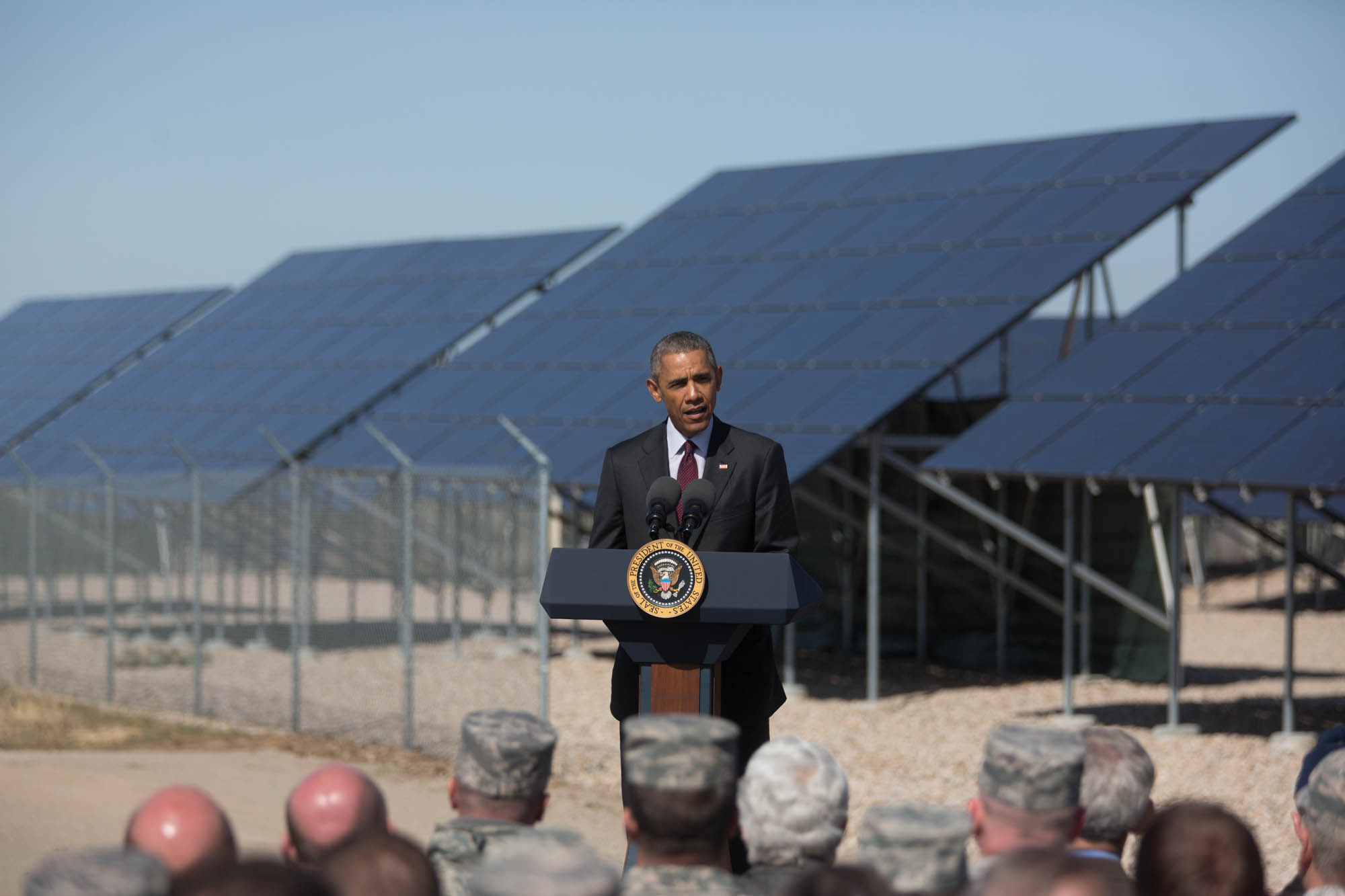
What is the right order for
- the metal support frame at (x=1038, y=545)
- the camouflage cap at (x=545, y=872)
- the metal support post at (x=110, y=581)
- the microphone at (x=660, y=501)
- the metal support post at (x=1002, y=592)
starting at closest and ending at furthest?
the camouflage cap at (x=545, y=872) → the microphone at (x=660, y=501) → the metal support frame at (x=1038, y=545) → the metal support post at (x=110, y=581) → the metal support post at (x=1002, y=592)

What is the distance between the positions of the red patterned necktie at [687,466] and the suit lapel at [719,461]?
50 mm

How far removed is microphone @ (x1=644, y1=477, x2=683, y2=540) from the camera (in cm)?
418

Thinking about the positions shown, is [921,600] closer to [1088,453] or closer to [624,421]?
[624,421]

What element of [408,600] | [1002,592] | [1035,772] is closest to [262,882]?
[1035,772]

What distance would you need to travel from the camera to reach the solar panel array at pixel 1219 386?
11.4m

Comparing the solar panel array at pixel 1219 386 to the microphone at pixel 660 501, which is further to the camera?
the solar panel array at pixel 1219 386

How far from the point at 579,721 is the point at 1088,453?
4.84m

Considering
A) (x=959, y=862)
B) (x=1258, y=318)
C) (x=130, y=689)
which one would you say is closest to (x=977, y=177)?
(x=1258, y=318)

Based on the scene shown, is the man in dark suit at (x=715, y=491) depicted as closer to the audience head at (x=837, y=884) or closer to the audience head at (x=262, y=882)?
the audience head at (x=837, y=884)

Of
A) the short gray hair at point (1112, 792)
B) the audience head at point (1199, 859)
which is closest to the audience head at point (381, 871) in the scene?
the audience head at point (1199, 859)

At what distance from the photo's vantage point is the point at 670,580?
4.05 metres

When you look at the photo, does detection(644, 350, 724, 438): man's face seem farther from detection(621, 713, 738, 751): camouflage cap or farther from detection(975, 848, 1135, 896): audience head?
detection(975, 848, 1135, 896): audience head

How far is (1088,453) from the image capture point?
488 inches

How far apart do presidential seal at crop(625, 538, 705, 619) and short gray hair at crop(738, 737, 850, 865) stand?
0.89 meters
